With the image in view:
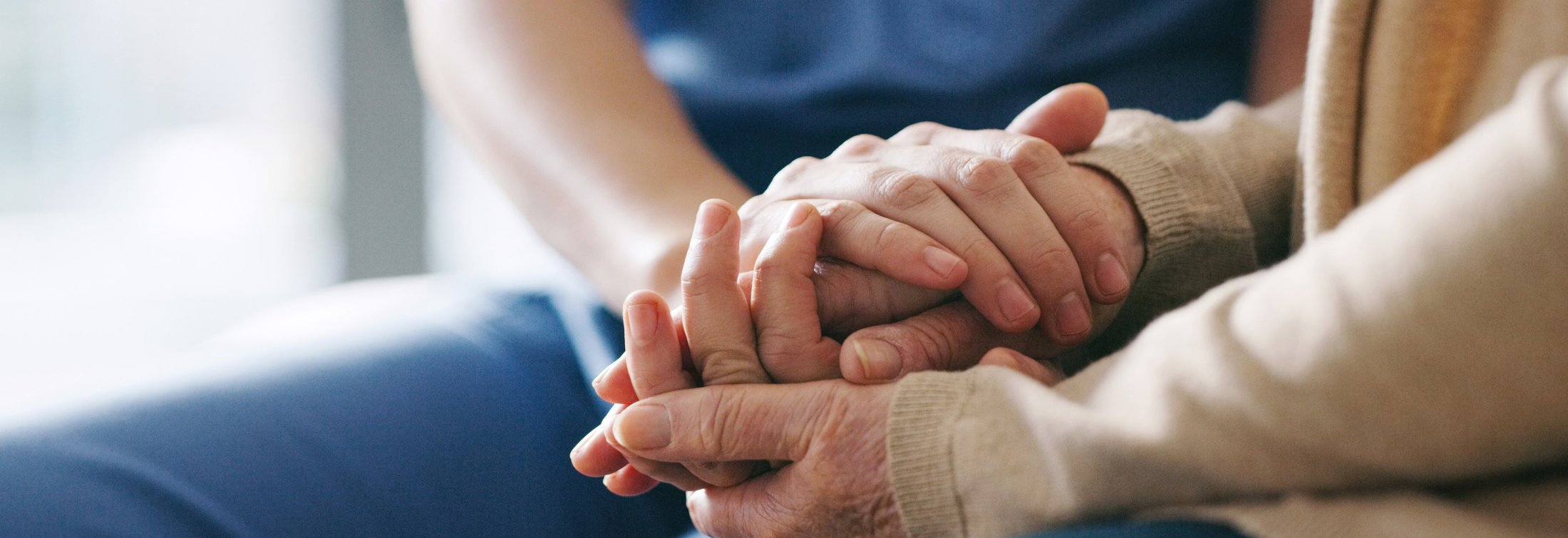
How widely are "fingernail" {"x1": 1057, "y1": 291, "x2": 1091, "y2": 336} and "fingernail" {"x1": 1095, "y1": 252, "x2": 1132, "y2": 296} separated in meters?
0.02

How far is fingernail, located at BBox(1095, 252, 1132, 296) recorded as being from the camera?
566 mm

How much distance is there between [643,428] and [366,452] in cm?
27

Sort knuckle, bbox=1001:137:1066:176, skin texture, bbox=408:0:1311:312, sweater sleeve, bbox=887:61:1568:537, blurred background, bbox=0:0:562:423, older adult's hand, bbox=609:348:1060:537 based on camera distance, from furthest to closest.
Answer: blurred background, bbox=0:0:562:423
skin texture, bbox=408:0:1311:312
knuckle, bbox=1001:137:1066:176
older adult's hand, bbox=609:348:1060:537
sweater sleeve, bbox=887:61:1568:537

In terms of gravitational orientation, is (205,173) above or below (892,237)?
below

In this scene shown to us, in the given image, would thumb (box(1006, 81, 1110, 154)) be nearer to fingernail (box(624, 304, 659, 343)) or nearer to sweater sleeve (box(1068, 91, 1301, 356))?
sweater sleeve (box(1068, 91, 1301, 356))

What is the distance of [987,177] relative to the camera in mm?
551

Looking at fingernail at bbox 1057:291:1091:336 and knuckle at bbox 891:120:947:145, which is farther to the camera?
knuckle at bbox 891:120:947:145

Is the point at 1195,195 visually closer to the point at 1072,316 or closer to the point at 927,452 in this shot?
the point at 1072,316

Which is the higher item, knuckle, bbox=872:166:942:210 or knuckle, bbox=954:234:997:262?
knuckle, bbox=872:166:942:210

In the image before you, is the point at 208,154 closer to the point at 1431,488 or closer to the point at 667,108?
the point at 667,108

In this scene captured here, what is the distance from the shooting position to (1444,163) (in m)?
0.35


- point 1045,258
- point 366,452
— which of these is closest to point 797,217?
point 1045,258

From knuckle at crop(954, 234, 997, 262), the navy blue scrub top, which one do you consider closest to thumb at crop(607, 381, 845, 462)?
knuckle at crop(954, 234, 997, 262)

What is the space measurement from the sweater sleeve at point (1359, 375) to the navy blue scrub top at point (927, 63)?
1.61 ft
